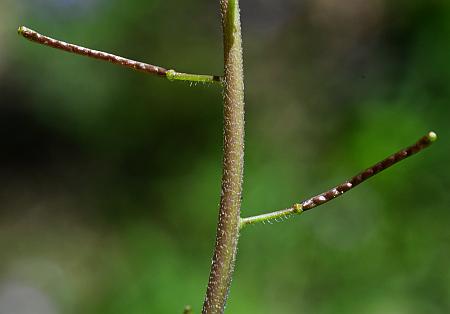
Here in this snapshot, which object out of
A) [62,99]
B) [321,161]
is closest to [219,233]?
[321,161]

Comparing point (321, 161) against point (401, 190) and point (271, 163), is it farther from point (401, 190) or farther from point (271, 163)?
point (401, 190)

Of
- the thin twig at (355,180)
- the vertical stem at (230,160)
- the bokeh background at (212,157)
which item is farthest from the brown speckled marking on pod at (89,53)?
the bokeh background at (212,157)

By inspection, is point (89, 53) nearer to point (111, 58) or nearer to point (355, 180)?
point (111, 58)

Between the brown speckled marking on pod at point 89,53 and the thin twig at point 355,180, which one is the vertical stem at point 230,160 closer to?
the thin twig at point 355,180

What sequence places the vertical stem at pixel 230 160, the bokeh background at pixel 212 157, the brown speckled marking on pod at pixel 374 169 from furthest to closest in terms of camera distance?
1. the bokeh background at pixel 212 157
2. the vertical stem at pixel 230 160
3. the brown speckled marking on pod at pixel 374 169

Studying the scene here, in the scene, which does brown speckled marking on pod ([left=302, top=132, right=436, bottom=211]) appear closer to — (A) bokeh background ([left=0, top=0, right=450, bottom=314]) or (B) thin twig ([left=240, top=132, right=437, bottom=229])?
(B) thin twig ([left=240, top=132, right=437, bottom=229])

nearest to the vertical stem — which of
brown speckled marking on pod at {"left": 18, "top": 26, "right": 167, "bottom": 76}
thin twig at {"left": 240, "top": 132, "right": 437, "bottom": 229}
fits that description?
thin twig at {"left": 240, "top": 132, "right": 437, "bottom": 229}
